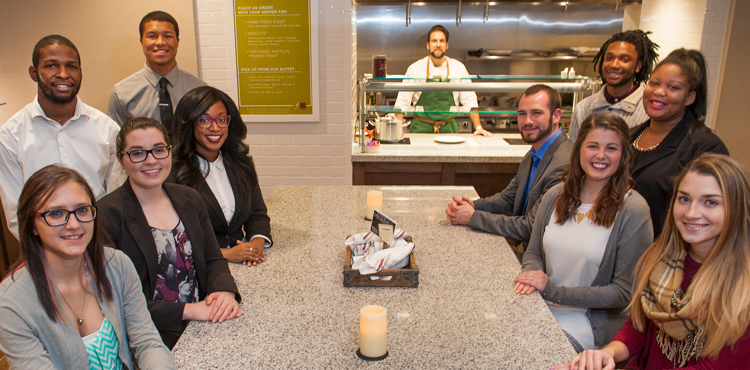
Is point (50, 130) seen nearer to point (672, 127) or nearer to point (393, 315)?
point (393, 315)

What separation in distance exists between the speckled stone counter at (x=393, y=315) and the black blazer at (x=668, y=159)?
0.65m

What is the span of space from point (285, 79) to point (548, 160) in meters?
2.42

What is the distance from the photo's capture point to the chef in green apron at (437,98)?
4656mm

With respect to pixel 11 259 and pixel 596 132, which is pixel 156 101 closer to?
pixel 11 259

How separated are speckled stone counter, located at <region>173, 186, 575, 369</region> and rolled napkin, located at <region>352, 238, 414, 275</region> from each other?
75 millimetres

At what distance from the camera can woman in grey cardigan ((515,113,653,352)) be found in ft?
6.12

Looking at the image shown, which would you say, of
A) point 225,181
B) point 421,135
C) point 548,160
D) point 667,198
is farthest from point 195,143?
point 421,135

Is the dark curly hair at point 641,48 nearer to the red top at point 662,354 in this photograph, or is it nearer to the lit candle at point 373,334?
the red top at point 662,354

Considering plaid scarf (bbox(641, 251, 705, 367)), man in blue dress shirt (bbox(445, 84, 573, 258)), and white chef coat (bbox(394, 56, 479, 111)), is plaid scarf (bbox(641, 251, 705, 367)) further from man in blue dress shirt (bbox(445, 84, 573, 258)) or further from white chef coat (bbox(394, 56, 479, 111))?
white chef coat (bbox(394, 56, 479, 111))

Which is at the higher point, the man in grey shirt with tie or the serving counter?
the man in grey shirt with tie

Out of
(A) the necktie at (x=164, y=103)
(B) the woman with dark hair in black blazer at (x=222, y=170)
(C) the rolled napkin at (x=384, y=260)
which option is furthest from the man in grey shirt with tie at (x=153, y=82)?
(C) the rolled napkin at (x=384, y=260)

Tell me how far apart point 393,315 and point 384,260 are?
9.0 inches

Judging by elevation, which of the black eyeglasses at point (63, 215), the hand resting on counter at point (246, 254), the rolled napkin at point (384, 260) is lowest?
the hand resting on counter at point (246, 254)

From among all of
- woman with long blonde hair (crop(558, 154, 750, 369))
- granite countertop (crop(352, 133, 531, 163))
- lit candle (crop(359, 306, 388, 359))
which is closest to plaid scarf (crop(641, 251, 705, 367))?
woman with long blonde hair (crop(558, 154, 750, 369))
